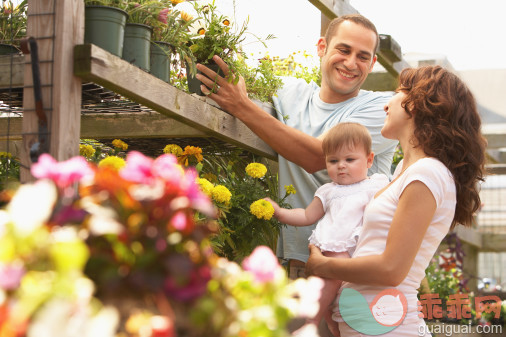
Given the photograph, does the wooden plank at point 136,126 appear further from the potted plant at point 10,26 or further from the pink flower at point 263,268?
the pink flower at point 263,268

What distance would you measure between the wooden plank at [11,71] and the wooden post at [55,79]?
7 cm

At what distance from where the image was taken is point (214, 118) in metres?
2.19

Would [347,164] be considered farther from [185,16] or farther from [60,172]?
[60,172]

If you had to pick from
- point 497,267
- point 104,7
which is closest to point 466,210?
point 104,7

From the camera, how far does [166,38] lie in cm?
193

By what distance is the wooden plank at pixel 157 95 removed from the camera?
4.62ft

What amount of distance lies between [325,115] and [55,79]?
1.52 m

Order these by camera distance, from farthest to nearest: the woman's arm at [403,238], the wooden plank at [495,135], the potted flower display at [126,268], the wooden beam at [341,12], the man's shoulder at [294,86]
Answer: the wooden plank at [495,135] < the wooden beam at [341,12] < the man's shoulder at [294,86] < the woman's arm at [403,238] < the potted flower display at [126,268]

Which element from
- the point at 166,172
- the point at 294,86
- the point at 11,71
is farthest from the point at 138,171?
the point at 294,86

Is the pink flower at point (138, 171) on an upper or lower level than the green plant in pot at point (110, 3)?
lower

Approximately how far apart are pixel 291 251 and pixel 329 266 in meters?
0.57

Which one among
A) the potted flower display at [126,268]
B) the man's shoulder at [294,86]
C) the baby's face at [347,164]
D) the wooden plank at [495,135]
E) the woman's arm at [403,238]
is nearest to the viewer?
the potted flower display at [126,268]

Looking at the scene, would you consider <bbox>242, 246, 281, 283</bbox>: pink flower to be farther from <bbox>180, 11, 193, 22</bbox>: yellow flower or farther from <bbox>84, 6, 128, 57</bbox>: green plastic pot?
<bbox>180, 11, 193, 22</bbox>: yellow flower

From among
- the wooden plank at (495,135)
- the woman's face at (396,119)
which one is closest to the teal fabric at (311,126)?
the woman's face at (396,119)
